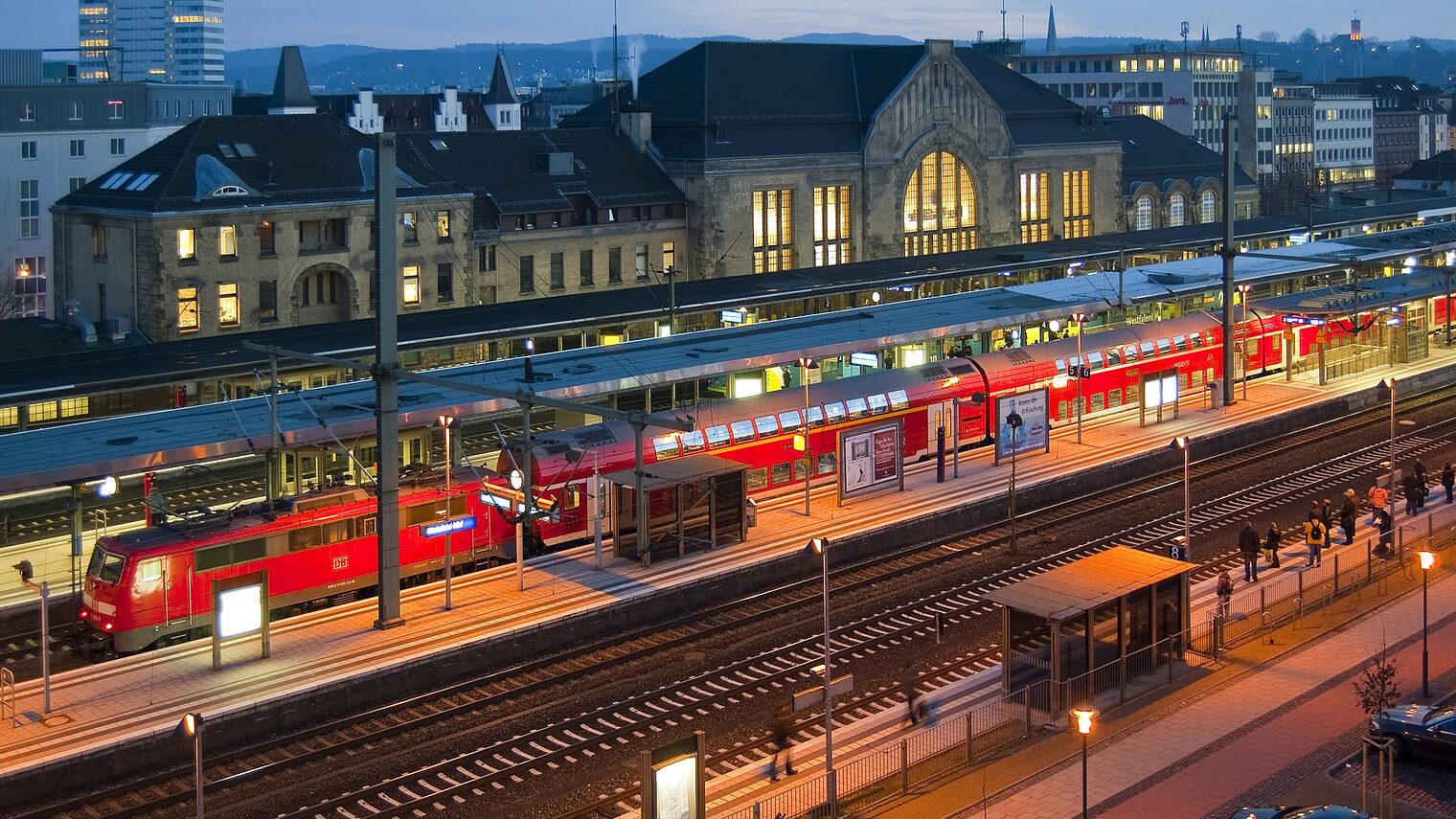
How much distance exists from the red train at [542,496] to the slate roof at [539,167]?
3673cm

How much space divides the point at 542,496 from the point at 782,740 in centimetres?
1406

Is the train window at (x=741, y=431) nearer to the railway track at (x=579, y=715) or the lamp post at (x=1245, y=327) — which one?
the railway track at (x=579, y=715)

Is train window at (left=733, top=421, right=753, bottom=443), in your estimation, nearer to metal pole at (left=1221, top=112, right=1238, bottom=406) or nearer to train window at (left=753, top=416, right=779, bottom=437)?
train window at (left=753, top=416, right=779, bottom=437)

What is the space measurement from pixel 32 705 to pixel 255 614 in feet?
15.2

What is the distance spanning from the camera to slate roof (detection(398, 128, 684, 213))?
289 feet

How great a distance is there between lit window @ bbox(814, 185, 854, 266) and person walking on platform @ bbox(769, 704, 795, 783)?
72.8 meters

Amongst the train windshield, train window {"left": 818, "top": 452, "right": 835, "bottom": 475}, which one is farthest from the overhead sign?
train window {"left": 818, "top": 452, "right": 835, "bottom": 475}

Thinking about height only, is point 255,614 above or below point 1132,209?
below

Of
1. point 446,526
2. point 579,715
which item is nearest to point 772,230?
point 446,526

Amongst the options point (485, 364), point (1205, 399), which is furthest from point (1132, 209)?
point (485, 364)

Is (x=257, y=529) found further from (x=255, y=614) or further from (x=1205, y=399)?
(x=1205, y=399)

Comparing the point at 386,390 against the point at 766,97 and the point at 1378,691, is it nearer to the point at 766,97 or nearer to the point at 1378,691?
the point at 1378,691

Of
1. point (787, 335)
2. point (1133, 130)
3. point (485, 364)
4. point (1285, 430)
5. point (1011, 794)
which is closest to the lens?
point (1011, 794)

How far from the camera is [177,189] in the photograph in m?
75.2
